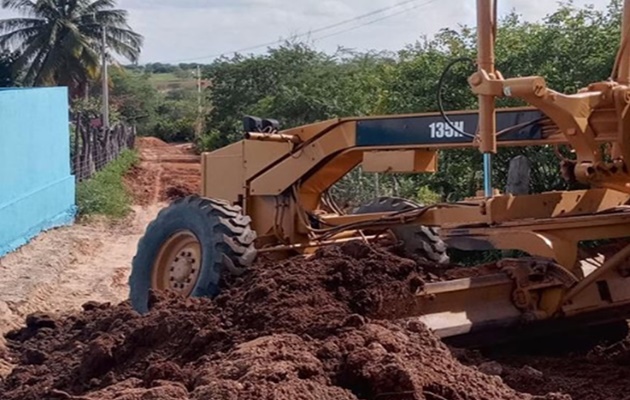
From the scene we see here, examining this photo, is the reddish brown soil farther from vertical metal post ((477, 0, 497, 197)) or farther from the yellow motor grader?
vertical metal post ((477, 0, 497, 197))

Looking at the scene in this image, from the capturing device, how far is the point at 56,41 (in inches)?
2044

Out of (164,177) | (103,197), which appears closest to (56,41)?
(164,177)

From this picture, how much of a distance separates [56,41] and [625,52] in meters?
47.5

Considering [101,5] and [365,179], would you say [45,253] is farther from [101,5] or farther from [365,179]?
[101,5]

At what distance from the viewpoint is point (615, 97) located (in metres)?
6.99

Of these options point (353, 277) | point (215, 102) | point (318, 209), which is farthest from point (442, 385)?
point (215, 102)

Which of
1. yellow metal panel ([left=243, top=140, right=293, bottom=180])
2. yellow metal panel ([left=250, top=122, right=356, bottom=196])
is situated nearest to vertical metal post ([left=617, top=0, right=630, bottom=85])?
yellow metal panel ([left=250, top=122, right=356, bottom=196])

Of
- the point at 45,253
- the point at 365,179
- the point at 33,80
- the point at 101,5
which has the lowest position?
the point at 45,253

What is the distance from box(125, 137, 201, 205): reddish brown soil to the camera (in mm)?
28734

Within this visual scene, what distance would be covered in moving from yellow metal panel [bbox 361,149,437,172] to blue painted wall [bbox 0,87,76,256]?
8125 millimetres

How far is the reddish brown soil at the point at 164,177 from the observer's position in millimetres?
28734

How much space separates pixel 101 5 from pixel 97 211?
120ft

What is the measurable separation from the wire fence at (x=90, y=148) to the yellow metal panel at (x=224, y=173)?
14518mm

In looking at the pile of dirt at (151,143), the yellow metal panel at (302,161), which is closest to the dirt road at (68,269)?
the yellow metal panel at (302,161)
